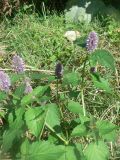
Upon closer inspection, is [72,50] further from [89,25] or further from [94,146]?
[94,146]

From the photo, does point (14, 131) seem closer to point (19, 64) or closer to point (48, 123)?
point (48, 123)

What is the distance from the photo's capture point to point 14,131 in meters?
1.78

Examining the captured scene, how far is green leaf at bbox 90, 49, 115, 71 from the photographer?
1.65m

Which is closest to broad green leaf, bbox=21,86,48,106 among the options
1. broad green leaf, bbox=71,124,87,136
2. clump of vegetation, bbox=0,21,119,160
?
clump of vegetation, bbox=0,21,119,160

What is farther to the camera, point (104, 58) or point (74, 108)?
point (74, 108)

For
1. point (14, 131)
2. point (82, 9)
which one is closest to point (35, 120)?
point (14, 131)

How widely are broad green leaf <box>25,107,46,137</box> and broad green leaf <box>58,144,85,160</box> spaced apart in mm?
169

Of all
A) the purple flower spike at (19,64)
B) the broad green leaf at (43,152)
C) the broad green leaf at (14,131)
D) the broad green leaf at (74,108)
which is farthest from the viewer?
the broad green leaf at (74,108)

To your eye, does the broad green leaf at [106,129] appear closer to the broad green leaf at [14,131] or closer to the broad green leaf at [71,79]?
the broad green leaf at [71,79]

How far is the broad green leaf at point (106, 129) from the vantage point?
1835 mm

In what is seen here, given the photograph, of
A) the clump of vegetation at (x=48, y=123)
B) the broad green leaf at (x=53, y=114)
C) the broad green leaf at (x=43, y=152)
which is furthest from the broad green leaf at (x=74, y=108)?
the broad green leaf at (x=43, y=152)

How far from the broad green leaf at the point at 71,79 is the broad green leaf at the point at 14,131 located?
9.7 inches

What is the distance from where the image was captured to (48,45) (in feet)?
10.6

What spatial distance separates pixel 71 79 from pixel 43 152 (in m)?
0.37
